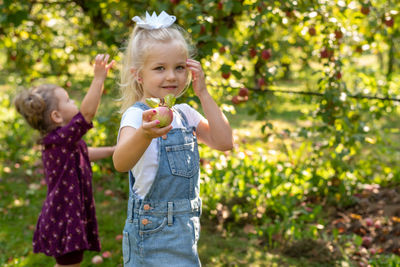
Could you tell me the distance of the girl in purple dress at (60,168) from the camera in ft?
7.65

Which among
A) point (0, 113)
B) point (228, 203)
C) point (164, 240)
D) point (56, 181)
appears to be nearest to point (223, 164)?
point (228, 203)

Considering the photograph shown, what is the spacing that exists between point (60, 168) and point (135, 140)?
1166 mm

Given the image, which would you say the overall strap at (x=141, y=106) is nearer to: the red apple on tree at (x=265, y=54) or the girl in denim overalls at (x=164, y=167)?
the girl in denim overalls at (x=164, y=167)

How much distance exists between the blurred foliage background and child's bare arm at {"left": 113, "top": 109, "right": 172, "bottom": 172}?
3.27ft

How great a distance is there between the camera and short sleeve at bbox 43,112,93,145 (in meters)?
2.30

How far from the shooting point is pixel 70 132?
2316mm

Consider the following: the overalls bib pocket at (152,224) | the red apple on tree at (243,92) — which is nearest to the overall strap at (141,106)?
the overalls bib pocket at (152,224)

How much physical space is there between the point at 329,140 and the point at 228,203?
1.02m

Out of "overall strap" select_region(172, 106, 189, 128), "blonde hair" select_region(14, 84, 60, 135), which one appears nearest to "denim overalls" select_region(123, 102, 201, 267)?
"overall strap" select_region(172, 106, 189, 128)

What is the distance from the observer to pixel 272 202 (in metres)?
3.38

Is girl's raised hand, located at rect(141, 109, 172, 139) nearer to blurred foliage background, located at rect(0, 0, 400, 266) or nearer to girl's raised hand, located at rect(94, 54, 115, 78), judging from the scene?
girl's raised hand, located at rect(94, 54, 115, 78)

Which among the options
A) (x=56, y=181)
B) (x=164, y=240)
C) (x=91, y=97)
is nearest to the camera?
(x=164, y=240)

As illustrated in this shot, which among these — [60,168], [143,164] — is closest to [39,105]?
[60,168]

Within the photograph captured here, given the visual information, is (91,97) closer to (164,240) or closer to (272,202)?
(164,240)
